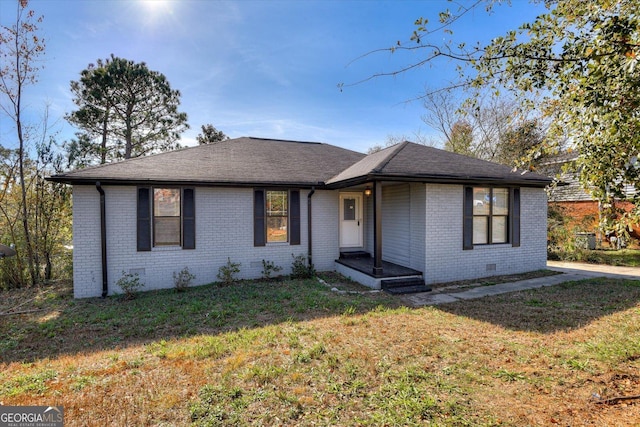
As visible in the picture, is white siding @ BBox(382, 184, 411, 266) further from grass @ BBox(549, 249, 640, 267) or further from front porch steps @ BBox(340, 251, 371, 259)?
grass @ BBox(549, 249, 640, 267)

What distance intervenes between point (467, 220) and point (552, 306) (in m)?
3.01

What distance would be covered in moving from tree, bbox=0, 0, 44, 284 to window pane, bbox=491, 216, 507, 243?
13.5m

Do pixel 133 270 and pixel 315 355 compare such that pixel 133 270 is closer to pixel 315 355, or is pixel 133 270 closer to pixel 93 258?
pixel 93 258

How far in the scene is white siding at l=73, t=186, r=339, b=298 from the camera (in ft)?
24.5

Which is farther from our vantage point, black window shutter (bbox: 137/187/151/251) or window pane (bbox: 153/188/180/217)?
window pane (bbox: 153/188/180/217)

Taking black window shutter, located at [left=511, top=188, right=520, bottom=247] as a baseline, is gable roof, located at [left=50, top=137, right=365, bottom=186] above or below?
above

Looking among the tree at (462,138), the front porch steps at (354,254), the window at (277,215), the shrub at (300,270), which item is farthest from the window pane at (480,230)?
the tree at (462,138)

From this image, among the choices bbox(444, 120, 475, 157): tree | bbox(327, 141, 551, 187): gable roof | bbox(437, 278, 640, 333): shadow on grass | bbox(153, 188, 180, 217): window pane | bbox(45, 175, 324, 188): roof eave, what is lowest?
bbox(437, 278, 640, 333): shadow on grass

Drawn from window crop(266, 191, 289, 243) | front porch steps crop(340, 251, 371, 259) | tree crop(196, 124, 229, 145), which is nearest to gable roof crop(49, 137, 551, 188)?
window crop(266, 191, 289, 243)

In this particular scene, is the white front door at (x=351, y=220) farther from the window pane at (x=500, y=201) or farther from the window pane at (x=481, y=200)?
the window pane at (x=500, y=201)

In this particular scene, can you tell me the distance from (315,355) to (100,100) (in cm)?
1824

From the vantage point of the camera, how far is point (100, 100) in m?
15.9

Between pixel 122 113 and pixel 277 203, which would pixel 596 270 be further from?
pixel 122 113

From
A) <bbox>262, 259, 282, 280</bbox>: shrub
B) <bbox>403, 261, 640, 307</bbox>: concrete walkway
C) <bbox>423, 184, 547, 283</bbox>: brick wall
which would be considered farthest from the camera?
<bbox>262, 259, 282, 280</bbox>: shrub
